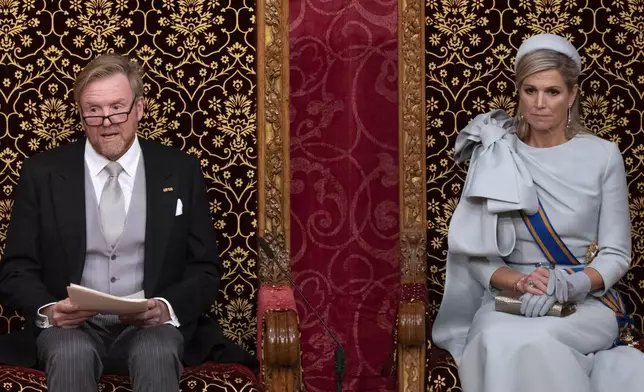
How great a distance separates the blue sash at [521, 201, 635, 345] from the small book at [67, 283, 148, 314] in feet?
4.94

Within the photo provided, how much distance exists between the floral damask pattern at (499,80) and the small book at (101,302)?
56.1 inches

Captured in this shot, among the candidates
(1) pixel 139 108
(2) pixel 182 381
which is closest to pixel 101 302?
(2) pixel 182 381

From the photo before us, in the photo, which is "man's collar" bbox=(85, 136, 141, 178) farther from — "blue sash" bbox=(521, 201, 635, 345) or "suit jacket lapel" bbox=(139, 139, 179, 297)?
"blue sash" bbox=(521, 201, 635, 345)


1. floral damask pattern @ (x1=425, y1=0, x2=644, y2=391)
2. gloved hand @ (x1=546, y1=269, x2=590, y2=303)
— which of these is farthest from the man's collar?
gloved hand @ (x1=546, y1=269, x2=590, y2=303)

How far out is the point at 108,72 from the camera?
494 cm

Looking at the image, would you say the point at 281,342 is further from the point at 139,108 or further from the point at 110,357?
the point at 139,108

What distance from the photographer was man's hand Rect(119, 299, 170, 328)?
4648 millimetres

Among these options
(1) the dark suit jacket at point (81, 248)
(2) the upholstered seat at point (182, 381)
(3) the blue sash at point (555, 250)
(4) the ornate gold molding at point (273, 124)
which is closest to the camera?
(2) the upholstered seat at point (182, 381)

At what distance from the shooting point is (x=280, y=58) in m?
5.28

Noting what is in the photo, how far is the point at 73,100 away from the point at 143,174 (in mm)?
556

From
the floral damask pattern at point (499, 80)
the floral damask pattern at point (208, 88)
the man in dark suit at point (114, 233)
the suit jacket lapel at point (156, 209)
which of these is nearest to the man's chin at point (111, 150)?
the man in dark suit at point (114, 233)

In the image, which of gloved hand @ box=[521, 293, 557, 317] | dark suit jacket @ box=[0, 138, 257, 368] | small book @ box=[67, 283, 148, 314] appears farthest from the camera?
dark suit jacket @ box=[0, 138, 257, 368]

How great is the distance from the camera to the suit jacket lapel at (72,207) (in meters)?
4.84

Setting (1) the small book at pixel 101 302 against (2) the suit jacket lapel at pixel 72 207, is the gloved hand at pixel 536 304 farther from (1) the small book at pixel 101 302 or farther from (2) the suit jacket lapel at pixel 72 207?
(2) the suit jacket lapel at pixel 72 207
